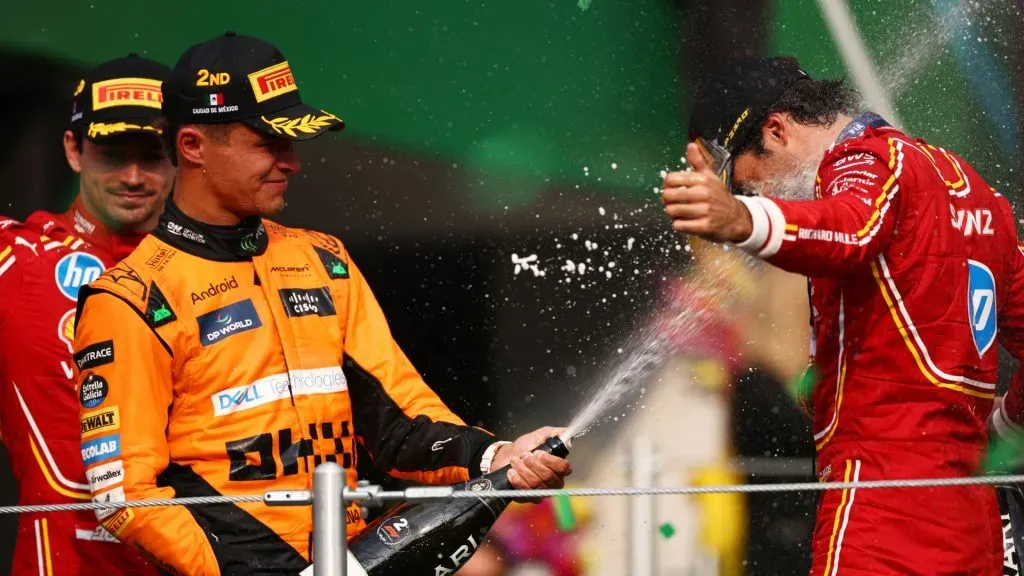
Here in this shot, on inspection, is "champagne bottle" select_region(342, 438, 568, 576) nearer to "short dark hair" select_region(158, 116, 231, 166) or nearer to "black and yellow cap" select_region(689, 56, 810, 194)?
"black and yellow cap" select_region(689, 56, 810, 194)

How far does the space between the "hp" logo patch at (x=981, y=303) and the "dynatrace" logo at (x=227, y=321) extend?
1.44m

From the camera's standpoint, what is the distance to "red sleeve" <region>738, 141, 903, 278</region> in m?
2.58

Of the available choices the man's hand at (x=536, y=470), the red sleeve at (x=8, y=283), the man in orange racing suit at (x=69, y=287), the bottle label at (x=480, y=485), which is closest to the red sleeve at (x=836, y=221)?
the man's hand at (x=536, y=470)

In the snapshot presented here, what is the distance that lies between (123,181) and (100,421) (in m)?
1.07

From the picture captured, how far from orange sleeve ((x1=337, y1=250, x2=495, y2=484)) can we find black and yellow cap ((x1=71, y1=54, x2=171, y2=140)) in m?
0.87

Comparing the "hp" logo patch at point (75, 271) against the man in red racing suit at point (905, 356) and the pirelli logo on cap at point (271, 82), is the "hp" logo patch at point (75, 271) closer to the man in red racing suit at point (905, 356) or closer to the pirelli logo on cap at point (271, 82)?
Answer: the pirelli logo on cap at point (271, 82)

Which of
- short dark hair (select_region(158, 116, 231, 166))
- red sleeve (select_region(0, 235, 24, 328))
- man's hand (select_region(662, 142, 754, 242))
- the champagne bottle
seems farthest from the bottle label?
red sleeve (select_region(0, 235, 24, 328))

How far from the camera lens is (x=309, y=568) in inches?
116

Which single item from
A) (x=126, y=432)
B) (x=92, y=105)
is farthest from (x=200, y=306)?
(x=92, y=105)

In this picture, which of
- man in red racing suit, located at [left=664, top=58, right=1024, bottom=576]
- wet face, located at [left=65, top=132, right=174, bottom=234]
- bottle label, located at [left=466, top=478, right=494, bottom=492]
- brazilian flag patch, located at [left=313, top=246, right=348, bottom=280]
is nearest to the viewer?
man in red racing suit, located at [left=664, top=58, right=1024, bottom=576]

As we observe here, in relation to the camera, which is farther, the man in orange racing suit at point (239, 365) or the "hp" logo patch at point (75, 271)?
the "hp" logo patch at point (75, 271)

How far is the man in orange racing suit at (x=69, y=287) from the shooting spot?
3641 millimetres

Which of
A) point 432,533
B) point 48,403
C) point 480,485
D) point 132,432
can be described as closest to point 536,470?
point 480,485

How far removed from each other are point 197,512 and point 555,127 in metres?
1.97
